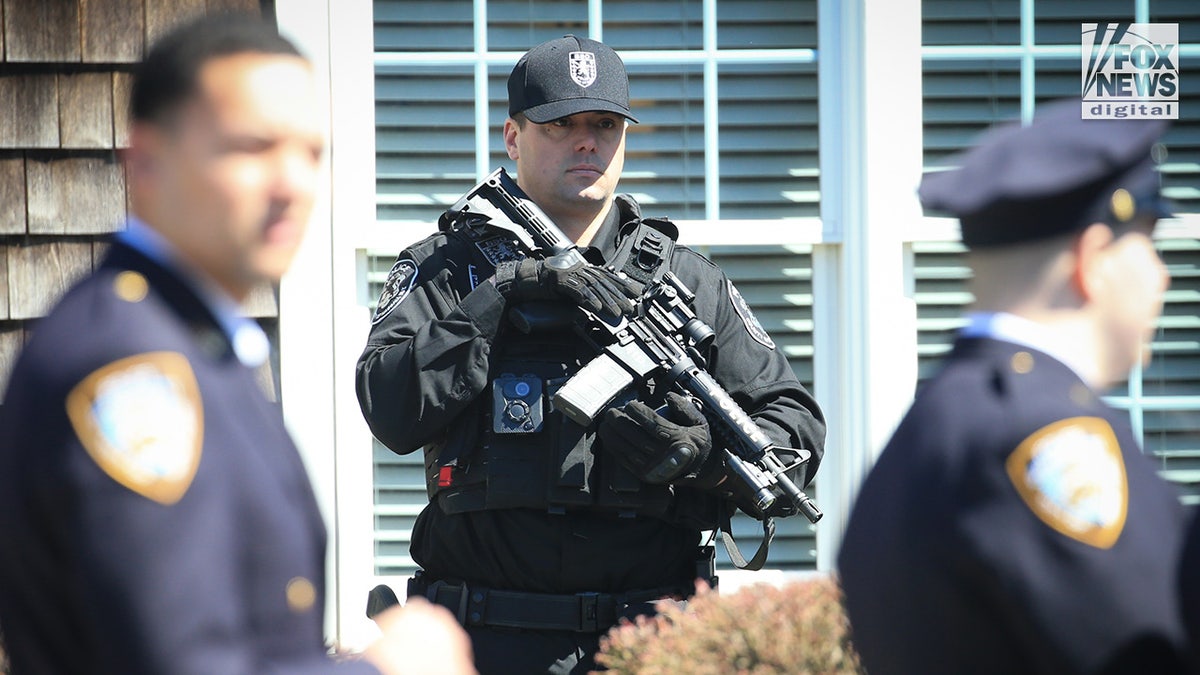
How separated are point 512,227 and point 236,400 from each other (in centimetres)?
188

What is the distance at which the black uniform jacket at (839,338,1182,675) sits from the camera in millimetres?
1334

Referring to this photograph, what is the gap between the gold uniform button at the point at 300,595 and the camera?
1.25m

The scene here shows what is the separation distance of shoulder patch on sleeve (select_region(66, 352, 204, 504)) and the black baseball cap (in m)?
1.97

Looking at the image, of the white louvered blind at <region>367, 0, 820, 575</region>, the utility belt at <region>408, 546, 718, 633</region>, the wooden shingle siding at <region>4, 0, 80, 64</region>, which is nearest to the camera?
the utility belt at <region>408, 546, 718, 633</region>

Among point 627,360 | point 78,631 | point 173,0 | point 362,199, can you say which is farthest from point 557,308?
point 78,631

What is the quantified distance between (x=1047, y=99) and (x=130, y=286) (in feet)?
11.6

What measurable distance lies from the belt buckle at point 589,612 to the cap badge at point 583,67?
1.24 metres

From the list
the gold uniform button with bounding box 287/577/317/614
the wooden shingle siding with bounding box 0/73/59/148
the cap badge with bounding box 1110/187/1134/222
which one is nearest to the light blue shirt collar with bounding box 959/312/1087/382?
the cap badge with bounding box 1110/187/1134/222

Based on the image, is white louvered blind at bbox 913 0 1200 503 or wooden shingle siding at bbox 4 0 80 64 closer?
wooden shingle siding at bbox 4 0 80 64

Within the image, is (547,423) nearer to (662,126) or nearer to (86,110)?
(662,126)

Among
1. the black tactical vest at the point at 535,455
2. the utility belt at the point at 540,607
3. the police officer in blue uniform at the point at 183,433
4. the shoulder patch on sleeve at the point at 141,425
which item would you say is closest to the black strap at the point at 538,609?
the utility belt at the point at 540,607

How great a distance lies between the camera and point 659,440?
282 centimetres

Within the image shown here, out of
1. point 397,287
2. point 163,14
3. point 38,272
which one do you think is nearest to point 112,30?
point 163,14

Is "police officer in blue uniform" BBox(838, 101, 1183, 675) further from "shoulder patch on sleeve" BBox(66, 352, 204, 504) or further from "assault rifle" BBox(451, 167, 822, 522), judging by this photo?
"assault rifle" BBox(451, 167, 822, 522)
